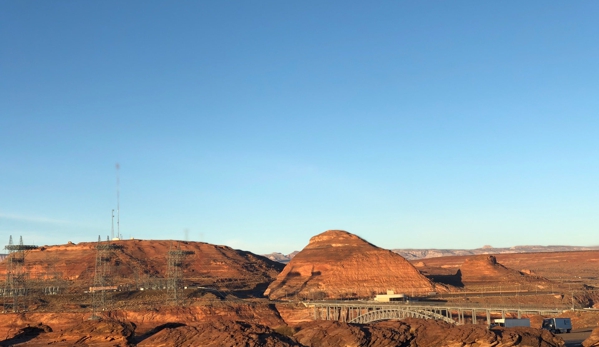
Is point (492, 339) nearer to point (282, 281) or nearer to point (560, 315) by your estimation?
point (560, 315)

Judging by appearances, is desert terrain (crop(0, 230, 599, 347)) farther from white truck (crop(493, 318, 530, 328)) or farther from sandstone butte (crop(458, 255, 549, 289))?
white truck (crop(493, 318, 530, 328))

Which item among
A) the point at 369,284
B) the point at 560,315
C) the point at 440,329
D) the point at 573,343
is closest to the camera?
the point at 440,329

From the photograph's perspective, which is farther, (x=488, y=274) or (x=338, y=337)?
(x=488, y=274)

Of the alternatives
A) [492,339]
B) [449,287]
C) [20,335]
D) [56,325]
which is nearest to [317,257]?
[449,287]

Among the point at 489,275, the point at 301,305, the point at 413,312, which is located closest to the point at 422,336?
the point at 413,312

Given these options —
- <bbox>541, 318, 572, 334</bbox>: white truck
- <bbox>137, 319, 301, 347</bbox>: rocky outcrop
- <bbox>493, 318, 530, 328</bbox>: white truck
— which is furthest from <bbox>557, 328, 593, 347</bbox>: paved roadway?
<bbox>137, 319, 301, 347</bbox>: rocky outcrop

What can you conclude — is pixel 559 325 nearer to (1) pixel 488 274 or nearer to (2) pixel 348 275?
(2) pixel 348 275

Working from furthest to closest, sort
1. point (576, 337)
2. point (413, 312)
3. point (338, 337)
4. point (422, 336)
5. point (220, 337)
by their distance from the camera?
1. point (413, 312)
2. point (576, 337)
3. point (422, 336)
4. point (338, 337)
5. point (220, 337)
